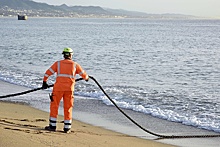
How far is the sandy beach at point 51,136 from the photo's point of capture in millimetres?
7246

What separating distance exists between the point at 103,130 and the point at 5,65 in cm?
1745

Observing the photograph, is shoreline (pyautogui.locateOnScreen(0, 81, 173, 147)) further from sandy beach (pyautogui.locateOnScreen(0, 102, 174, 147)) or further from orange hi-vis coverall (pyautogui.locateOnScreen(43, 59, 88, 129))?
orange hi-vis coverall (pyautogui.locateOnScreen(43, 59, 88, 129))

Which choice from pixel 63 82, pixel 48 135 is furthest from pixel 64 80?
pixel 48 135

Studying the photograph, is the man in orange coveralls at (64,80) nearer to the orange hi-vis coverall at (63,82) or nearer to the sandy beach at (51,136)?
the orange hi-vis coverall at (63,82)

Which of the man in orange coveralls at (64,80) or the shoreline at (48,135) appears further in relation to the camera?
the man in orange coveralls at (64,80)

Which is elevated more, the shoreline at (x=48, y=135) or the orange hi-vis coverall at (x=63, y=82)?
the orange hi-vis coverall at (x=63, y=82)

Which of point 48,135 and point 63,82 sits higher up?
point 63,82

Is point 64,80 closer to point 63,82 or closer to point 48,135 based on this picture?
point 63,82

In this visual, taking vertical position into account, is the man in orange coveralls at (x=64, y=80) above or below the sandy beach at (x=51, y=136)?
above

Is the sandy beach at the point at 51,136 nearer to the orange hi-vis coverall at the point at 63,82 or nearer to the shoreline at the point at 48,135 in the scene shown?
the shoreline at the point at 48,135

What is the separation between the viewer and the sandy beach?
7246 millimetres

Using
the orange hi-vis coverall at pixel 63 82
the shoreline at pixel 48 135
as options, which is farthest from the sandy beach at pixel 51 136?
the orange hi-vis coverall at pixel 63 82

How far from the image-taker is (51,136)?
7883 mm

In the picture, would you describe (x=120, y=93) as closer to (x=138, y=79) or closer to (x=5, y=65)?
(x=138, y=79)
